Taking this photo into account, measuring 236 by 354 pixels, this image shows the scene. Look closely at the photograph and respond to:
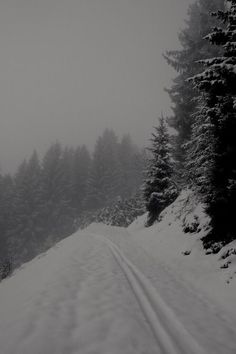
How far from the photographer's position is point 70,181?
60.3 metres

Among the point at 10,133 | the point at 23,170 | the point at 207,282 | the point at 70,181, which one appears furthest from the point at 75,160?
the point at 10,133

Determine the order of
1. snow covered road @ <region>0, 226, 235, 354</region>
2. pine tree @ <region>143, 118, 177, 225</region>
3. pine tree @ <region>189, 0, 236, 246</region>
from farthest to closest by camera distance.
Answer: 1. pine tree @ <region>143, 118, 177, 225</region>
2. pine tree @ <region>189, 0, 236, 246</region>
3. snow covered road @ <region>0, 226, 235, 354</region>

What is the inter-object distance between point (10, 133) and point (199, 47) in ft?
595

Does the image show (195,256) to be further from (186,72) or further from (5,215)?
(5,215)

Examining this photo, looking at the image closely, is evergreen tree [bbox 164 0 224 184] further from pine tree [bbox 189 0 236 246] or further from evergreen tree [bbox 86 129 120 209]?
evergreen tree [bbox 86 129 120 209]

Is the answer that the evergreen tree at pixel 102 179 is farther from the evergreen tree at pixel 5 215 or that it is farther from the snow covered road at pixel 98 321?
the snow covered road at pixel 98 321

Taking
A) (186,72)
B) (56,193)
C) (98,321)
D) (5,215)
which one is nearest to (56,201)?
(56,193)

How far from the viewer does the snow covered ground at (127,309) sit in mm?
4352

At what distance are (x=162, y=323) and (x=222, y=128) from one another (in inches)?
266

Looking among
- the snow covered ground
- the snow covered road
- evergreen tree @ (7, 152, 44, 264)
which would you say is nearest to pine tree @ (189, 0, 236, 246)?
the snow covered ground

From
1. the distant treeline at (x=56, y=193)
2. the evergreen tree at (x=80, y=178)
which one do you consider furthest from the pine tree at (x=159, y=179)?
the evergreen tree at (x=80, y=178)

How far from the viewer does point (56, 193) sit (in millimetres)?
57812

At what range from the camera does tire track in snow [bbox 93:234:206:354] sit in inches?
172

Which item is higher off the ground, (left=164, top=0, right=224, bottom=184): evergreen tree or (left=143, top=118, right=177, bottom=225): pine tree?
(left=164, top=0, right=224, bottom=184): evergreen tree
